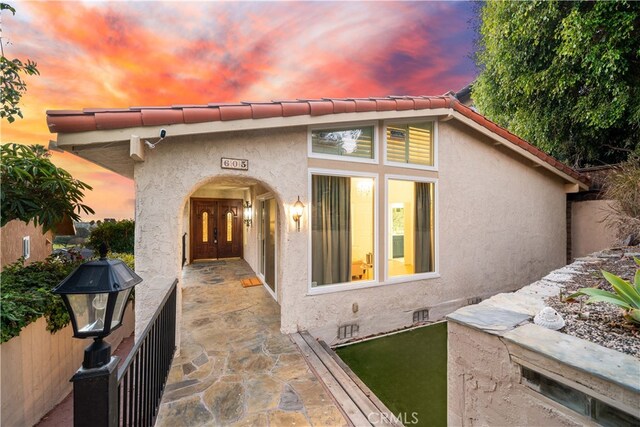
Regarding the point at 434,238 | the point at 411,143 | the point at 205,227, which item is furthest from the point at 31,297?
the point at 205,227

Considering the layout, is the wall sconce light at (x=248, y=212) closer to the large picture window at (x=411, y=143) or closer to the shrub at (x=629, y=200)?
the large picture window at (x=411, y=143)

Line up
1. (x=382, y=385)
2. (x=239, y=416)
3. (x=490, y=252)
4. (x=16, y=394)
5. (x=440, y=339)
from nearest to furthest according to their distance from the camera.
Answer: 1. (x=239, y=416)
2. (x=16, y=394)
3. (x=382, y=385)
4. (x=440, y=339)
5. (x=490, y=252)

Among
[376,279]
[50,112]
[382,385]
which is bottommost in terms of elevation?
[382,385]

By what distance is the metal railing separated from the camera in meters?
2.03

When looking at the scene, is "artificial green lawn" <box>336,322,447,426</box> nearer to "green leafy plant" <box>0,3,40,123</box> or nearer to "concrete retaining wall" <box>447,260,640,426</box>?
"concrete retaining wall" <box>447,260,640,426</box>

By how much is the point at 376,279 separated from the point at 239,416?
11.1ft

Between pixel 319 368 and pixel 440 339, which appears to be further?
pixel 440 339

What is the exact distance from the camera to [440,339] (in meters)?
5.22

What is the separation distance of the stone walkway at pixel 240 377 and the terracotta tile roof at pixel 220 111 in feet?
11.5

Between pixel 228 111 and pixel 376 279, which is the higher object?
pixel 228 111

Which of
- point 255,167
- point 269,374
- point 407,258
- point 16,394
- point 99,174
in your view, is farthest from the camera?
point 99,174

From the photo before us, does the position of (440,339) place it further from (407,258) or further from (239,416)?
(239,416)

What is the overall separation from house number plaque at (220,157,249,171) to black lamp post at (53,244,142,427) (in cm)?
273

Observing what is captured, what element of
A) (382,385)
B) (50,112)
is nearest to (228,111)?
(50,112)
